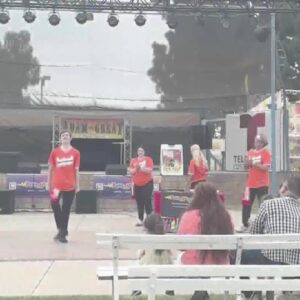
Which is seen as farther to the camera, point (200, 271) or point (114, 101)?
point (114, 101)

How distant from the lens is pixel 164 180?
59.8ft

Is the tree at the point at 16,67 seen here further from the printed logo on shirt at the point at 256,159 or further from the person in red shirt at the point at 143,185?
the printed logo on shirt at the point at 256,159

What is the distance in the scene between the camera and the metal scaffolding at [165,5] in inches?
822

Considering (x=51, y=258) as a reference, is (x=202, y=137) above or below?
above

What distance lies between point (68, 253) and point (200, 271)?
5.56 metres

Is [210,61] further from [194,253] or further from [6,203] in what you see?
[194,253]

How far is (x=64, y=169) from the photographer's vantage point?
1059 cm

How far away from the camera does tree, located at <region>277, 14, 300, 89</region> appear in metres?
36.9

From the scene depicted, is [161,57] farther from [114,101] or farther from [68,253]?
[68,253]

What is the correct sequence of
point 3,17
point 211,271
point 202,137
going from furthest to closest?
point 202,137 → point 3,17 → point 211,271

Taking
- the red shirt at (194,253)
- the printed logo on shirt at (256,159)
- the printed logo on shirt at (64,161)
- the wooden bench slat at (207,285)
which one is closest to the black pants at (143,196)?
the printed logo on shirt at (256,159)

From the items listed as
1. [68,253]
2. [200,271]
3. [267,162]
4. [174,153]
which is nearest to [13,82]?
[174,153]

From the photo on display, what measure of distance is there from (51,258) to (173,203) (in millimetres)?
3155

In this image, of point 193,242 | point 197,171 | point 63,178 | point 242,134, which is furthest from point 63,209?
point 242,134
